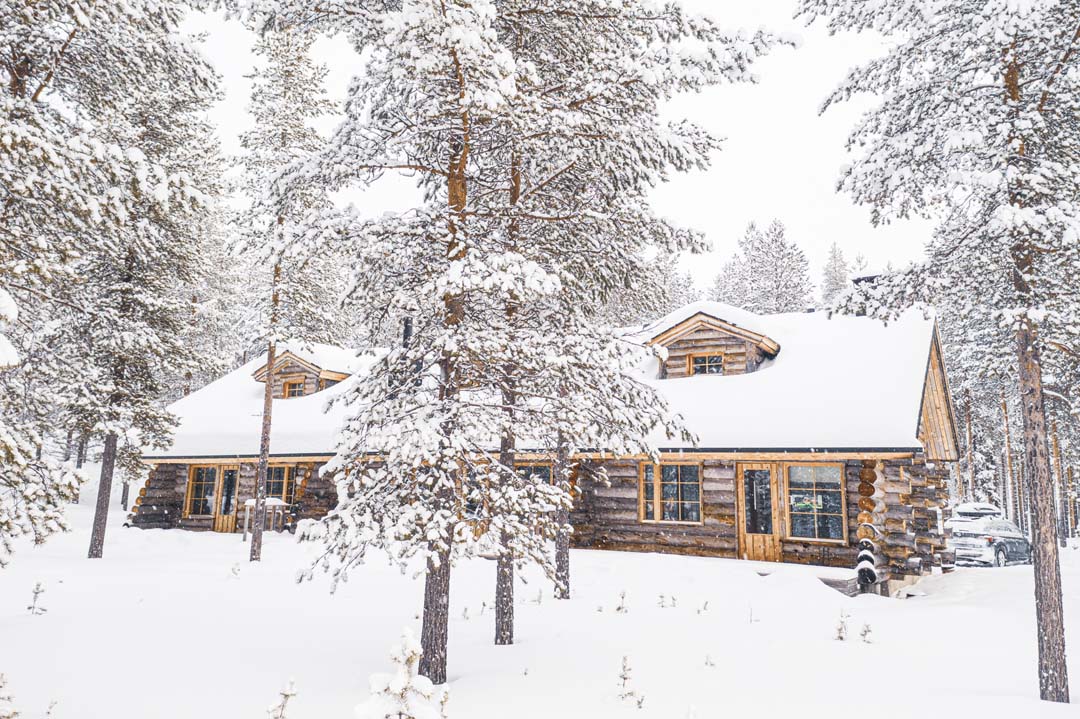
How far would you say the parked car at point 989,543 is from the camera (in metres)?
19.8

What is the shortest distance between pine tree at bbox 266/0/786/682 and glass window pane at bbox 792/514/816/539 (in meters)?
9.11

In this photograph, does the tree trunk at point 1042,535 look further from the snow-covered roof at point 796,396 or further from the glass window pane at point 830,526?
the glass window pane at point 830,526

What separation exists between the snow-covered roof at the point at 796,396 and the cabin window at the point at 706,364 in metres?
0.45

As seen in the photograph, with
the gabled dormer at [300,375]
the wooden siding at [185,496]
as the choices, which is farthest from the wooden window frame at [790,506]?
the gabled dormer at [300,375]

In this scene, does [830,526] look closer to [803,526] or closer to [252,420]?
[803,526]

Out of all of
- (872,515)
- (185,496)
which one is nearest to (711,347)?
(872,515)

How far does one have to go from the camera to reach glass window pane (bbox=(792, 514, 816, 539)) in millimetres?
15711

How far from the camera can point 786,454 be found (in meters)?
15.0

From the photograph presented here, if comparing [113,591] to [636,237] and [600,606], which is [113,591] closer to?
[600,606]

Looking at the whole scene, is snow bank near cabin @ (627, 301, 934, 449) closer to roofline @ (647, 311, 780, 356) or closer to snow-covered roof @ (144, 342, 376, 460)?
roofline @ (647, 311, 780, 356)

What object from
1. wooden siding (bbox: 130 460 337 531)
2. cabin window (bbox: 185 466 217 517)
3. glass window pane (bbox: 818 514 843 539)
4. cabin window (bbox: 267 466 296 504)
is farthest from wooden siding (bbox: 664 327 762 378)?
cabin window (bbox: 185 466 217 517)

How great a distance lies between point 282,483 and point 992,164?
22.4 metres

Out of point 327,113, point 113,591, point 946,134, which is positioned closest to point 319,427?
point 327,113

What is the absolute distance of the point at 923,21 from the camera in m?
8.33
